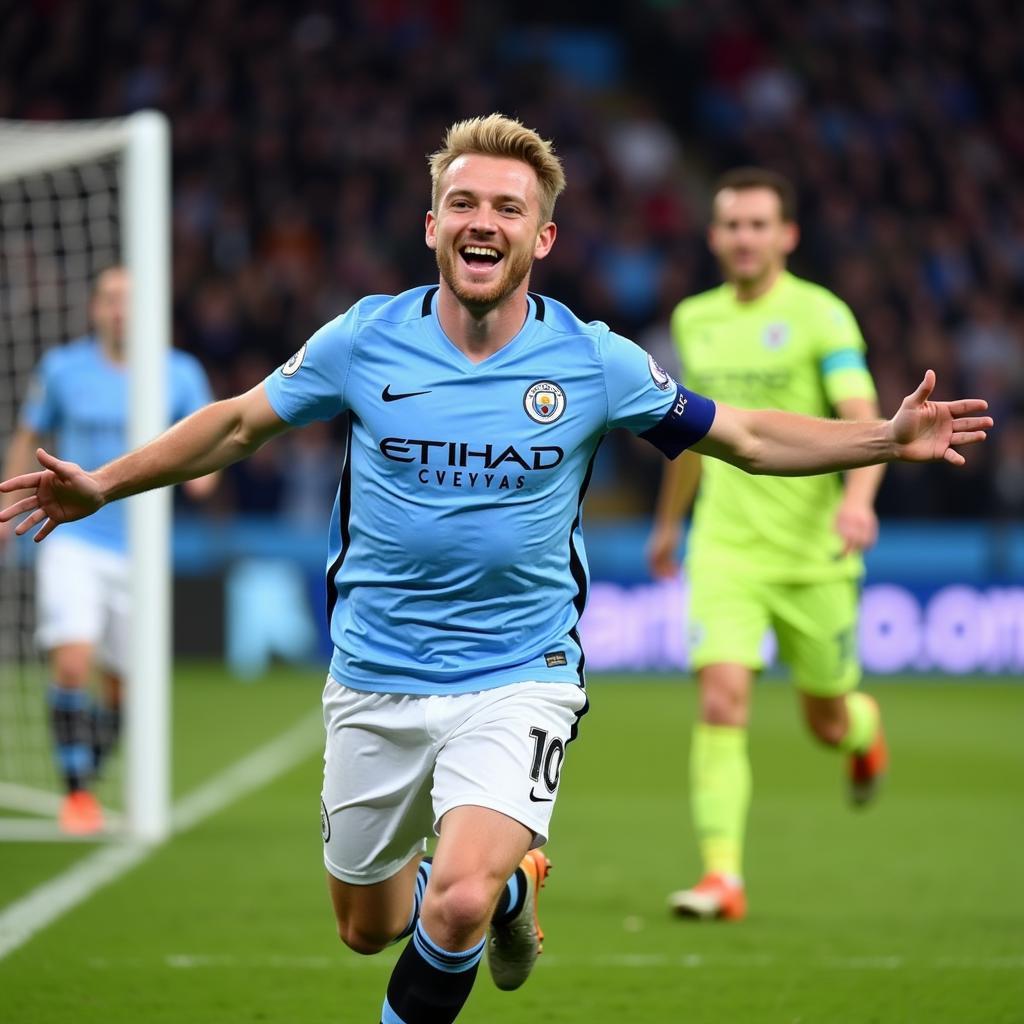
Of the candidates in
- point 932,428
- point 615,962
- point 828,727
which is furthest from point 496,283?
point 828,727

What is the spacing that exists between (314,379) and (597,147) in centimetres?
A: 1736

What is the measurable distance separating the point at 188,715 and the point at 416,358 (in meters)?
9.37

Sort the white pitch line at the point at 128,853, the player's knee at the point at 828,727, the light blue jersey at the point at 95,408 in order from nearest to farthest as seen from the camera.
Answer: the white pitch line at the point at 128,853 → the player's knee at the point at 828,727 → the light blue jersey at the point at 95,408

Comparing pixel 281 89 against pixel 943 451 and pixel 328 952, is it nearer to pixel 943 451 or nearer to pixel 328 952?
pixel 328 952

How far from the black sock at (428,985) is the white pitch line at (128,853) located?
2.18 m

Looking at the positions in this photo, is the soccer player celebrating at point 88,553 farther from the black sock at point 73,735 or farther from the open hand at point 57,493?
the open hand at point 57,493

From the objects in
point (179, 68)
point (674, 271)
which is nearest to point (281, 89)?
point (179, 68)

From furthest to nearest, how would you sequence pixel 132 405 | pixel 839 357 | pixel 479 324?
1. pixel 132 405
2. pixel 839 357
3. pixel 479 324

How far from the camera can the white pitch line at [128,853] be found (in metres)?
6.27

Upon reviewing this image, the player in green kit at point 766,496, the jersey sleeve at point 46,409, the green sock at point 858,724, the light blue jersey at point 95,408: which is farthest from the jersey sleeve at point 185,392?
the green sock at point 858,724

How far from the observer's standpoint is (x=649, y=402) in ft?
14.2

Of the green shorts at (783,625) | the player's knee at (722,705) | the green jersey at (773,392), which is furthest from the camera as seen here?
the green jersey at (773,392)

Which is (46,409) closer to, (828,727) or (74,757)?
(74,757)

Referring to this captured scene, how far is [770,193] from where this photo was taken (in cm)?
692
